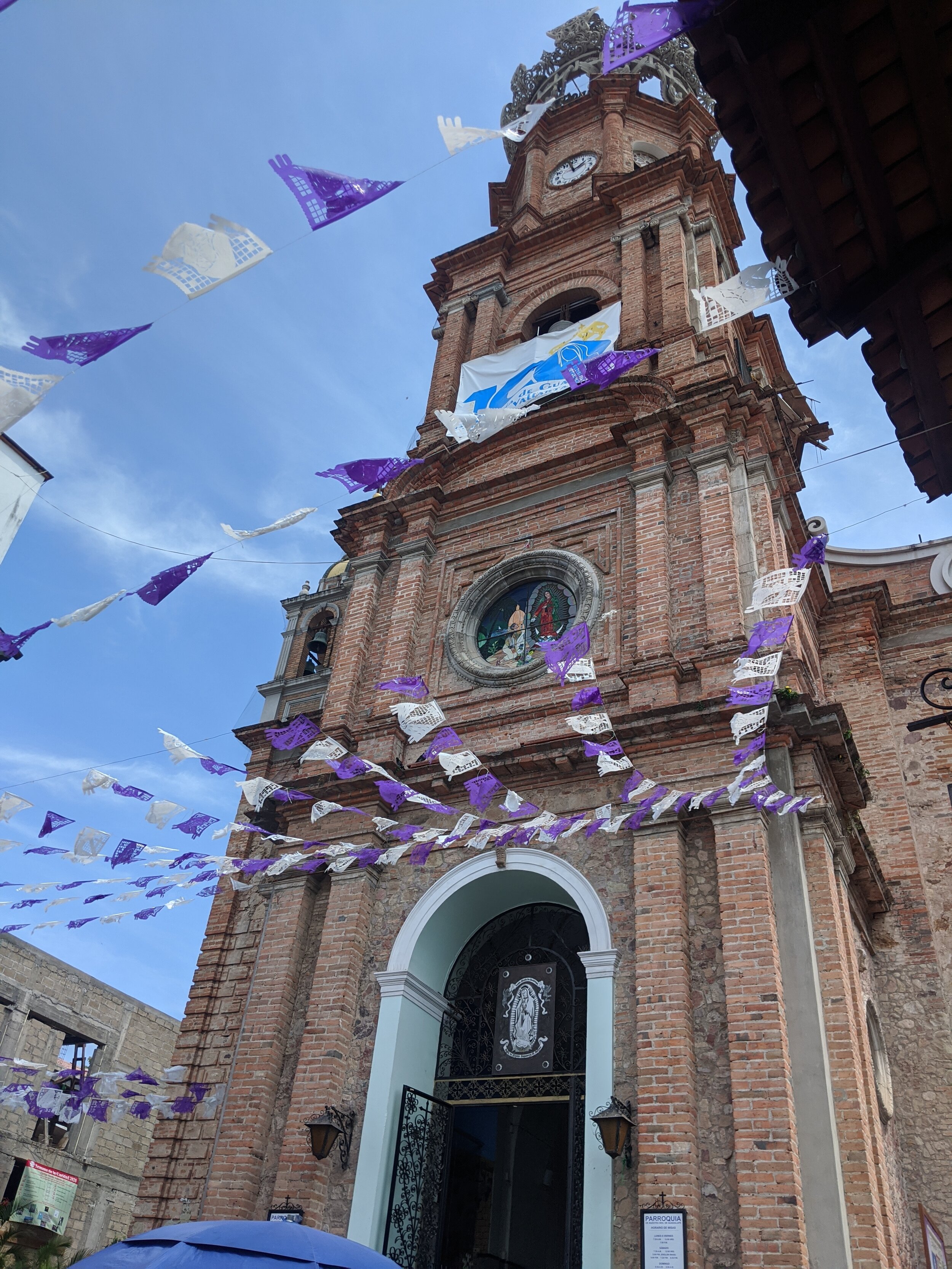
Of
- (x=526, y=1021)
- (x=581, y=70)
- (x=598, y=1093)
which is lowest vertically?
(x=598, y=1093)

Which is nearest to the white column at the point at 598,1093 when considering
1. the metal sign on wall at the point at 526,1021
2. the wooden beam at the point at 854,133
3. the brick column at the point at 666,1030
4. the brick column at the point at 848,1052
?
the brick column at the point at 666,1030

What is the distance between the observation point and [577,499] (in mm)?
12344

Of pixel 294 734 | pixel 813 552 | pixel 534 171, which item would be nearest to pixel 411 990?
pixel 294 734

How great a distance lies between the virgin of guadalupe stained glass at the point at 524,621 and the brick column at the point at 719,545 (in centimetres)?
182

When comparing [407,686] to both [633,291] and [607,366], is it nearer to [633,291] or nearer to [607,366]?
[607,366]

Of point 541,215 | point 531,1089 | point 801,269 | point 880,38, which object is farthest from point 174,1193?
point 541,215

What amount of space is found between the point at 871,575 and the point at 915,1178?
859 centimetres

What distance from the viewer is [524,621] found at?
1182cm

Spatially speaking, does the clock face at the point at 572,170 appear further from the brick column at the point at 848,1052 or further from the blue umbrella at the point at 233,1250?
the blue umbrella at the point at 233,1250

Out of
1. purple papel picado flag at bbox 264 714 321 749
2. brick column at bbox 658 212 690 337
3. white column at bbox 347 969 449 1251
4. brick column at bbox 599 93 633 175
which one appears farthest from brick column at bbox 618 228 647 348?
white column at bbox 347 969 449 1251

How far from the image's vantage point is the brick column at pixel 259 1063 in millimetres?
8781

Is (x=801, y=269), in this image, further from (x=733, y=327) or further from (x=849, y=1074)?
(x=733, y=327)

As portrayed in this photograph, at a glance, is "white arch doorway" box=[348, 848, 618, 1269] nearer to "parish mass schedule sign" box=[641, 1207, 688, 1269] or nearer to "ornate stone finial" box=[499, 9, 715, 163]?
"parish mass schedule sign" box=[641, 1207, 688, 1269]

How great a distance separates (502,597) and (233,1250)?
853 cm
